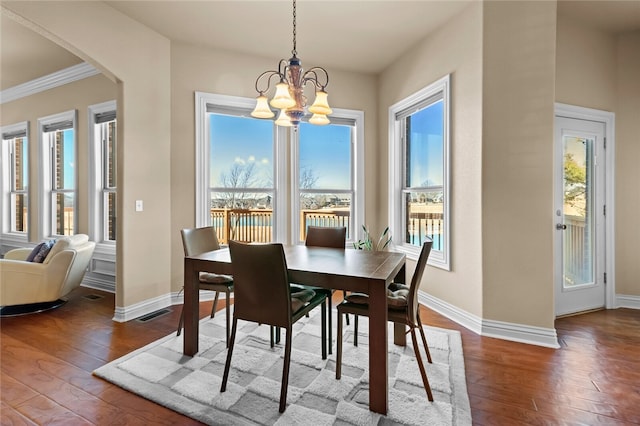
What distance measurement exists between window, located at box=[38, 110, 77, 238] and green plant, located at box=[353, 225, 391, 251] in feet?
13.1

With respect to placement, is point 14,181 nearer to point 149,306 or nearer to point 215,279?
point 149,306

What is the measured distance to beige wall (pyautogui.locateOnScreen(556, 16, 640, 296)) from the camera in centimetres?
337

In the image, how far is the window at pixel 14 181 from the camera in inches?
205

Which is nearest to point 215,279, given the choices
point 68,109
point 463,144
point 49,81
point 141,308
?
point 141,308

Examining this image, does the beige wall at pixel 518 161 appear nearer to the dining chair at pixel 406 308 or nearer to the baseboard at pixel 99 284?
the dining chair at pixel 406 308

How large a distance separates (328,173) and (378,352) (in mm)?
2934

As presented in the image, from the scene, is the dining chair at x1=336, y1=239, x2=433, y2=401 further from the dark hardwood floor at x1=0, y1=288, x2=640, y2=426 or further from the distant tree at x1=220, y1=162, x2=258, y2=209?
the distant tree at x1=220, y1=162, x2=258, y2=209

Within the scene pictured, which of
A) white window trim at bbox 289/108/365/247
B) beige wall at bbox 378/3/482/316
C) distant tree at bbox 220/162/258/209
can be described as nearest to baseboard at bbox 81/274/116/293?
distant tree at bbox 220/162/258/209

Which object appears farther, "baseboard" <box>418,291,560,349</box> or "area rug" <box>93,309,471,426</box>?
"baseboard" <box>418,291,560,349</box>

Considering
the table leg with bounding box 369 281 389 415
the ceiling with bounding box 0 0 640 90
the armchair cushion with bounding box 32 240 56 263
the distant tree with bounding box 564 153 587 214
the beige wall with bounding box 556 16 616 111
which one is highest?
the ceiling with bounding box 0 0 640 90

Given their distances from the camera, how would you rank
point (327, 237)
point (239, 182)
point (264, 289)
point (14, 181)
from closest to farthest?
point (264, 289) < point (327, 237) < point (239, 182) < point (14, 181)

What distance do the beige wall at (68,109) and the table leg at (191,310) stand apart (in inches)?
113

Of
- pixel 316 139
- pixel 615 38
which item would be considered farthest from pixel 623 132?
pixel 316 139

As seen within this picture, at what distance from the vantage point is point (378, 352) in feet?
5.88
